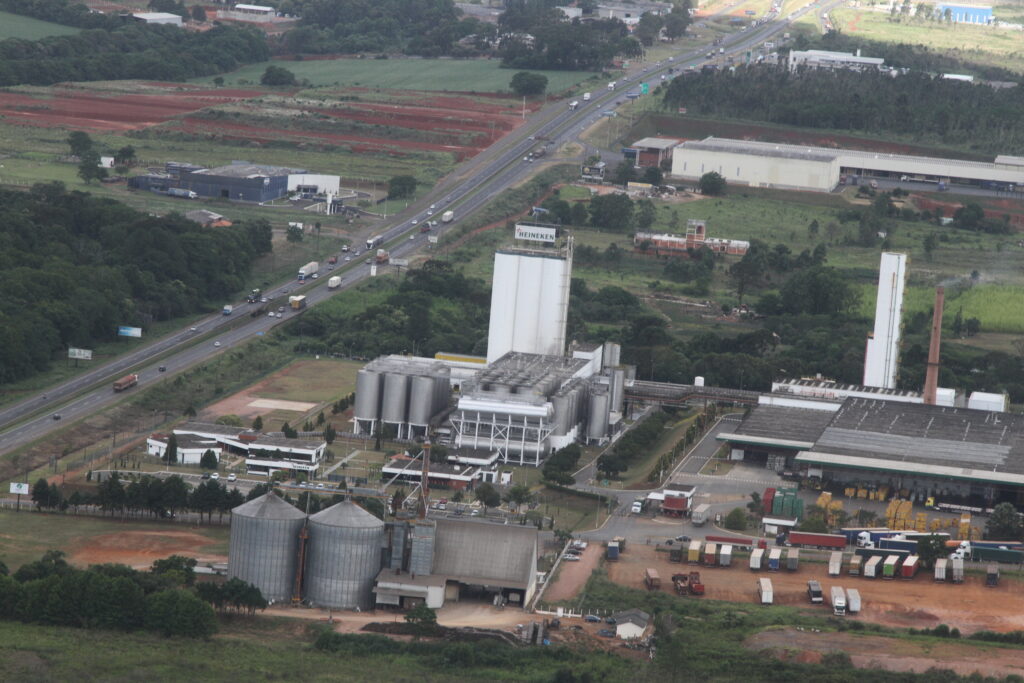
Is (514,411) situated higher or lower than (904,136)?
lower

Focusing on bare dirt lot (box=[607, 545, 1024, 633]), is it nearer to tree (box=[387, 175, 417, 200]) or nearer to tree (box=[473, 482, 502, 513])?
tree (box=[473, 482, 502, 513])

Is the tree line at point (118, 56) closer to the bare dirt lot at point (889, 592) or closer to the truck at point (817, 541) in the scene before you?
the truck at point (817, 541)

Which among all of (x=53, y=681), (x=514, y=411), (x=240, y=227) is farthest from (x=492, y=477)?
(x=240, y=227)

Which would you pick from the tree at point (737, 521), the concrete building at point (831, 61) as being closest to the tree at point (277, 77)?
the concrete building at point (831, 61)

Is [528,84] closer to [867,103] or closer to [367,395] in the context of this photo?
[867,103]

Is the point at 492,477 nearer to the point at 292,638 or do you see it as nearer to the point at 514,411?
the point at 514,411

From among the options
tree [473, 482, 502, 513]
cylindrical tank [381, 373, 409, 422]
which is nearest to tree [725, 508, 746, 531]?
tree [473, 482, 502, 513]
